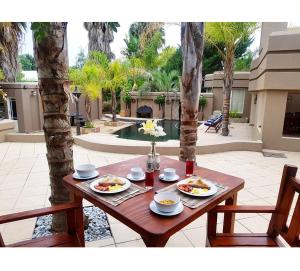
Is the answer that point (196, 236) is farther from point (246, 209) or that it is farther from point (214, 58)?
point (214, 58)

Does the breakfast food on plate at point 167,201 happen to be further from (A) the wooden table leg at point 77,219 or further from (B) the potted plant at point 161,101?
(B) the potted plant at point 161,101

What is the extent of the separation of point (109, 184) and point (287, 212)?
1505 mm

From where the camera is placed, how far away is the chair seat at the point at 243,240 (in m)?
1.94

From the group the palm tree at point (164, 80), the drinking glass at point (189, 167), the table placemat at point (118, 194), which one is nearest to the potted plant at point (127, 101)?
the palm tree at point (164, 80)

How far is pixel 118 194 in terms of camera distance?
6.65 ft

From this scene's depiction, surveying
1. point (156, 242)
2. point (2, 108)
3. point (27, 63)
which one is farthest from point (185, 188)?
point (27, 63)

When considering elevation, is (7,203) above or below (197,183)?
below

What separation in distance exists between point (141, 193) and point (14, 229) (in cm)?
208

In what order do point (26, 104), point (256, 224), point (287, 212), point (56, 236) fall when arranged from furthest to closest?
1. point (26, 104)
2. point (256, 224)
3. point (56, 236)
4. point (287, 212)

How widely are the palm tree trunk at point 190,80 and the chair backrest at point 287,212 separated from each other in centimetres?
191

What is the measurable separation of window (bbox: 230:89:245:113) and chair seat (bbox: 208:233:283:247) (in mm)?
12775

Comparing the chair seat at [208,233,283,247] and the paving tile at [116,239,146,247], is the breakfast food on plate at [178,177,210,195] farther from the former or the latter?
the paving tile at [116,239,146,247]

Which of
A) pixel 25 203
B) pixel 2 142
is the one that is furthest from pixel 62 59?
pixel 2 142

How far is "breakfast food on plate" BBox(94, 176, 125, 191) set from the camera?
2089 mm
